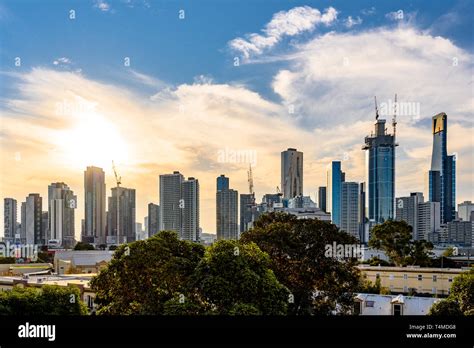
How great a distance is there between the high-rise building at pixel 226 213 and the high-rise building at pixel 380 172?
12.2ft

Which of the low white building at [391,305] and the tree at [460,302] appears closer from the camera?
the tree at [460,302]

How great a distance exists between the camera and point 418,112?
28.5 ft

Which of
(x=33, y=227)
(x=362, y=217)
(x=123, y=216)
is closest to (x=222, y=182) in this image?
(x=362, y=217)

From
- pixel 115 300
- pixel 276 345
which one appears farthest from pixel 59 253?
pixel 276 345

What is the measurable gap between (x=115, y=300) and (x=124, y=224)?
46.7 ft

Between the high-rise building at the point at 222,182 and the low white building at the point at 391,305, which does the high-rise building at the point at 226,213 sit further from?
the low white building at the point at 391,305

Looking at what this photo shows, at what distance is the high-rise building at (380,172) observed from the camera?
14.0 metres

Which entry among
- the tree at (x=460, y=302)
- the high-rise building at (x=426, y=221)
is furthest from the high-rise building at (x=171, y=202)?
the high-rise building at (x=426, y=221)

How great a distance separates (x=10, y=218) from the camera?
738 inches

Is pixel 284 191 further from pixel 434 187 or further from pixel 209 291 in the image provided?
pixel 434 187

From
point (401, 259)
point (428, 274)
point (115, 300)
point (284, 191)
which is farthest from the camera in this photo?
point (401, 259)

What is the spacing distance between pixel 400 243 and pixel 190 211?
408 inches

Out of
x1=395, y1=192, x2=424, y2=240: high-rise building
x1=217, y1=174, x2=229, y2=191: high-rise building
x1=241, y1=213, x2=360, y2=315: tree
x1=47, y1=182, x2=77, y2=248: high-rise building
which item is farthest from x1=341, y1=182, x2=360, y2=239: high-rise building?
x1=47, y1=182, x2=77, y2=248: high-rise building

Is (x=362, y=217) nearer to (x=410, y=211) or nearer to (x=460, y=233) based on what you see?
(x=410, y=211)
